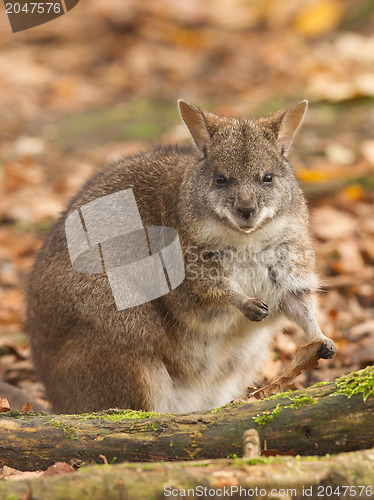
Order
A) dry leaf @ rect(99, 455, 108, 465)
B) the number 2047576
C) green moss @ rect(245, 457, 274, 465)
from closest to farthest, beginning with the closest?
green moss @ rect(245, 457, 274, 465) < dry leaf @ rect(99, 455, 108, 465) < the number 2047576

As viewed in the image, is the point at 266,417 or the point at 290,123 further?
the point at 290,123

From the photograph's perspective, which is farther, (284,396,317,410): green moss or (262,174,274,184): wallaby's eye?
(262,174,274,184): wallaby's eye

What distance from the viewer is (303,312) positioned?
15.5 ft

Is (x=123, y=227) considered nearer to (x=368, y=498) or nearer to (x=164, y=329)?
(x=164, y=329)

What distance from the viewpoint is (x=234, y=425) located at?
327 cm

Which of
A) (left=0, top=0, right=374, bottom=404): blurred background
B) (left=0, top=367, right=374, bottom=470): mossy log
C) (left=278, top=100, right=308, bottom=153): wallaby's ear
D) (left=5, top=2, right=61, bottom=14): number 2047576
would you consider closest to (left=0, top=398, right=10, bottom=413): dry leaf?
(left=0, top=367, right=374, bottom=470): mossy log

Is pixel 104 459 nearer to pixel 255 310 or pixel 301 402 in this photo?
pixel 301 402

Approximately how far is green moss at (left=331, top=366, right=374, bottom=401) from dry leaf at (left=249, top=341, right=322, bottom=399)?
636 millimetres

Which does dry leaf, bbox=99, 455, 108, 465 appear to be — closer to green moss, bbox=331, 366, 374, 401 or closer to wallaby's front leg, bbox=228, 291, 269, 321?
green moss, bbox=331, 366, 374, 401

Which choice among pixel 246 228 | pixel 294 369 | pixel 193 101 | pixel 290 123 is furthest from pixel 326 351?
pixel 193 101

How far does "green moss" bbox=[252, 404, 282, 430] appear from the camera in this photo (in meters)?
3.22

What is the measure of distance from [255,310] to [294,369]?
48 centimetres

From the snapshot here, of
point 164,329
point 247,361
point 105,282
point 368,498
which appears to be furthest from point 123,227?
point 368,498

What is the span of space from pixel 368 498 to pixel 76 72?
36.6 ft
